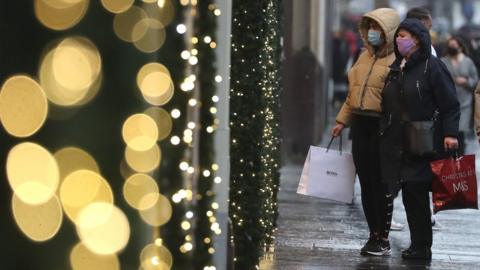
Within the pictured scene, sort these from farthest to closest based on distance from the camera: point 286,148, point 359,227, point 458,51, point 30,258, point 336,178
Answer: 1. point 286,148
2. point 458,51
3. point 359,227
4. point 336,178
5. point 30,258

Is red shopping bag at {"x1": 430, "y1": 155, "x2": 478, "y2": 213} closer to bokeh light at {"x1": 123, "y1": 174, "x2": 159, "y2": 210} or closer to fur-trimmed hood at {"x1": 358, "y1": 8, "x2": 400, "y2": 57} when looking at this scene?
fur-trimmed hood at {"x1": 358, "y1": 8, "x2": 400, "y2": 57}

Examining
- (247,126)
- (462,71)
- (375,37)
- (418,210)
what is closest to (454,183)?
(418,210)

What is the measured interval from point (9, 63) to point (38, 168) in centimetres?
61

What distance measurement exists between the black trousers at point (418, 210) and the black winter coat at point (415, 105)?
88mm

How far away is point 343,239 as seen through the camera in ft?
29.5

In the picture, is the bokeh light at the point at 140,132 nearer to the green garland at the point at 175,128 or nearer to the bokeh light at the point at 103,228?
the green garland at the point at 175,128

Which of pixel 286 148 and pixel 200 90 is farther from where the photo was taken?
pixel 286 148

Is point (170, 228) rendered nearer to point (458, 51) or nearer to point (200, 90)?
point (200, 90)

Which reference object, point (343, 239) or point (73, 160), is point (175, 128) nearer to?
point (73, 160)

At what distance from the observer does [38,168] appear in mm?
5949

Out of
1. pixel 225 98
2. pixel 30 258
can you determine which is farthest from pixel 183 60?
pixel 30 258

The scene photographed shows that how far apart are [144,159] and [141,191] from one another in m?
0.25

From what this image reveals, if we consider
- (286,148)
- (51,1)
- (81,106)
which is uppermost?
(51,1)

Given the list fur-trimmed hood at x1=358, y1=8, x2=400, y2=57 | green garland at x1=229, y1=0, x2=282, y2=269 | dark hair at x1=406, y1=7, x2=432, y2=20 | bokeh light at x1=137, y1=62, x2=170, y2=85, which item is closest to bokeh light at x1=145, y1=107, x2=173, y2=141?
bokeh light at x1=137, y1=62, x2=170, y2=85
